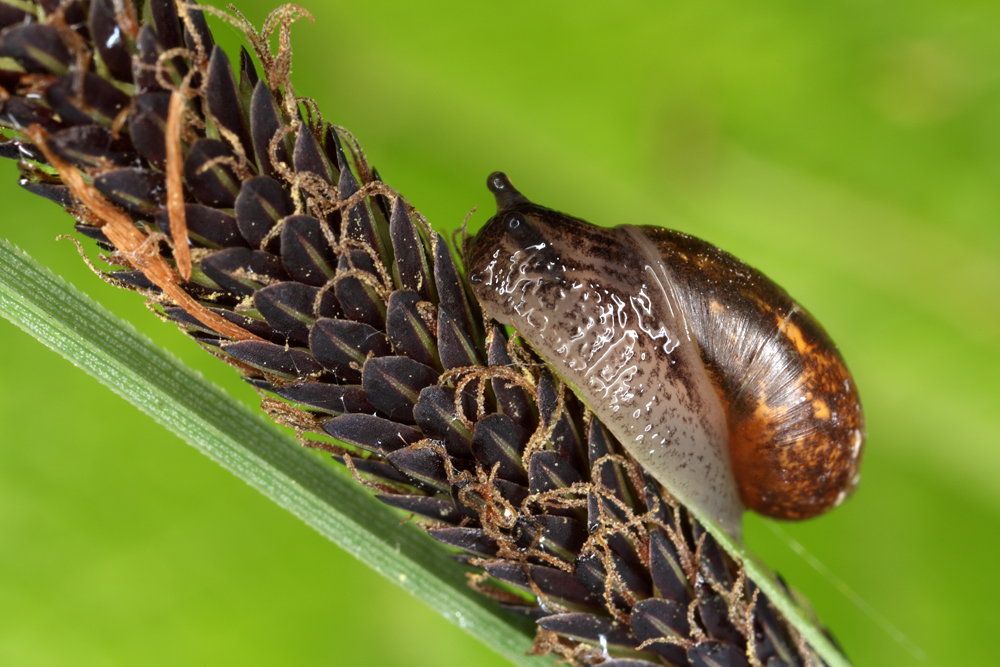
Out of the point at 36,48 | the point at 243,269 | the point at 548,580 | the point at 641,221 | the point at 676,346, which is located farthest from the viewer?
the point at 641,221

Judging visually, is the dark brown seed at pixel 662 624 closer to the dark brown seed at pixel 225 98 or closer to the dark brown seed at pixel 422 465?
the dark brown seed at pixel 422 465

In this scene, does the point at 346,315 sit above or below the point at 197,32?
below

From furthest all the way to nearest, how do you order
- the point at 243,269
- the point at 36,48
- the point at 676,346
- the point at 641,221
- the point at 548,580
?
the point at 641,221
the point at 676,346
the point at 548,580
the point at 243,269
the point at 36,48

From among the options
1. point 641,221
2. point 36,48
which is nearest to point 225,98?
point 36,48

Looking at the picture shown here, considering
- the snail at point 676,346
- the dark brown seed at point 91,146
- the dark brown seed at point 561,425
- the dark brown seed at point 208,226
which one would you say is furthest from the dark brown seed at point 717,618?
the dark brown seed at point 91,146

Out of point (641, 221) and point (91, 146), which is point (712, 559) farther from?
point (641, 221)
